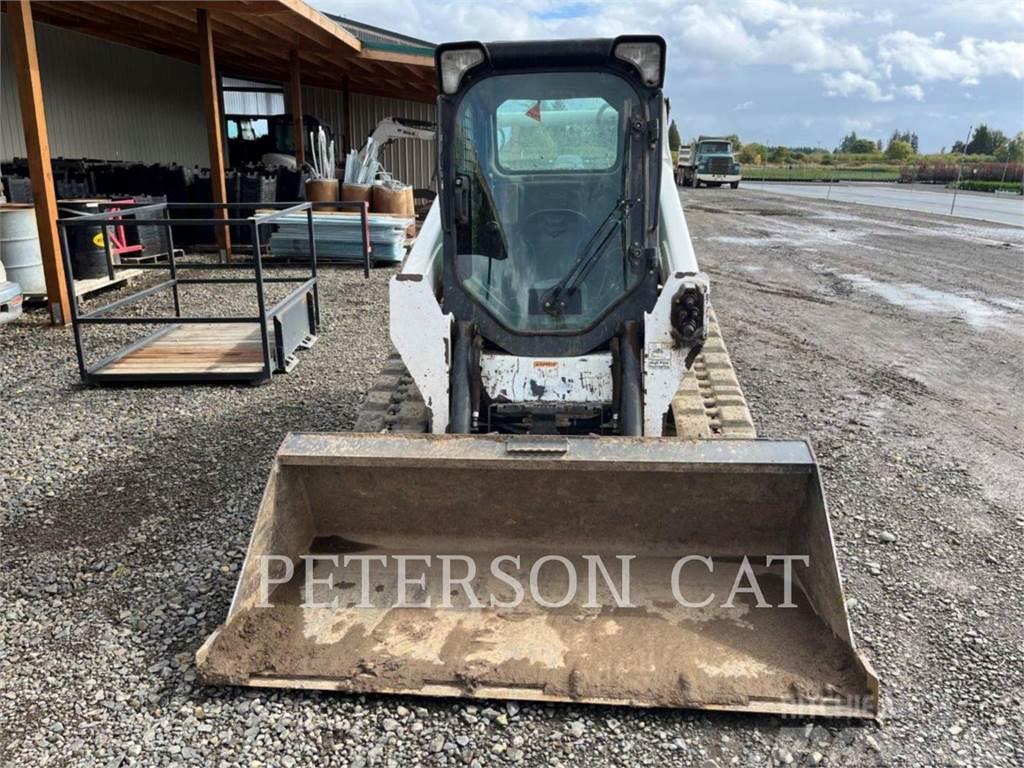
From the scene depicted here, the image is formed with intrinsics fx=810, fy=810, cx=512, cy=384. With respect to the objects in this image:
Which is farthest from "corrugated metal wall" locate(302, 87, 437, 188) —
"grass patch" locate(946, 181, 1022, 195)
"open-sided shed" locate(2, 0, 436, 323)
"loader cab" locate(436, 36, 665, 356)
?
"grass patch" locate(946, 181, 1022, 195)

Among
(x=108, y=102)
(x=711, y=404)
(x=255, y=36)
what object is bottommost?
(x=711, y=404)

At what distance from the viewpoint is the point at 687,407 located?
4.30 m

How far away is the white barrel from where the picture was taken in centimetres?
806

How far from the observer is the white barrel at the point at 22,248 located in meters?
8.06

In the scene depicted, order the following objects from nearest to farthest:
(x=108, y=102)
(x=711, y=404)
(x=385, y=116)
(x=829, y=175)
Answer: (x=711, y=404)
(x=108, y=102)
(x=385, y=116)
(x=829, y=175)

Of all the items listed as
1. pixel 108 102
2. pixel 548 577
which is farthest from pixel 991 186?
pixel 548 577

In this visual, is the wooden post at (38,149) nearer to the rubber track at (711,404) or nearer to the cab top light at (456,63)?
the cab top light at (456,63)

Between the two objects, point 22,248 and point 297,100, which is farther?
point 297,100

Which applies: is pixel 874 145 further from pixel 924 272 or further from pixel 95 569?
pixel 95 569

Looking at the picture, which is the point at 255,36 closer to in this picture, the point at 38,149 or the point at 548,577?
the point at 38,149

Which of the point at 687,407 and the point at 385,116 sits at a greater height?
the point at 385,116

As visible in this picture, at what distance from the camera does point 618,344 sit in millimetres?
3865

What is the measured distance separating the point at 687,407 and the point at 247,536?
230cm

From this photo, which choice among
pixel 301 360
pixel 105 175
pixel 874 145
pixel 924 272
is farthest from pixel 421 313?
pixel 874 145
